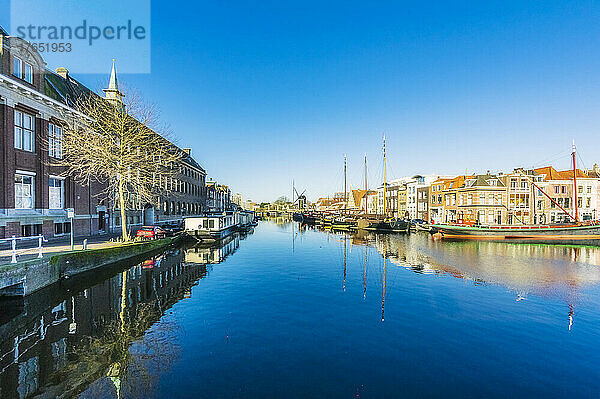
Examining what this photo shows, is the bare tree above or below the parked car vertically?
above

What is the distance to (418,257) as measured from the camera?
2880 centimetres

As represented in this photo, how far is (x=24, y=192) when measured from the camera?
2391 centimetres

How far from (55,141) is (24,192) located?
18.5ft

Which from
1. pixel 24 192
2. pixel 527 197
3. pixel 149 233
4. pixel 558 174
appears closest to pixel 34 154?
pixel 24 192

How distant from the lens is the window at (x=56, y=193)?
26781mm

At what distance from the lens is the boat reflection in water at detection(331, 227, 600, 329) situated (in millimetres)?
17219

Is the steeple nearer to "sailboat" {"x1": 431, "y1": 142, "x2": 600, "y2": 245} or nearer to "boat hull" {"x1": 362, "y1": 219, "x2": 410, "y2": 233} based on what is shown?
"boat hull" {"x1": 362, "y1": 219, "x2": 410, "y2": 233}

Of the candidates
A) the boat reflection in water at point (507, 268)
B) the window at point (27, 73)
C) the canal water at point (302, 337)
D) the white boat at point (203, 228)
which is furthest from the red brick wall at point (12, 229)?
the boat reflection in water at point (507, 268)

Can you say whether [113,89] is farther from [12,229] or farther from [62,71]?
[12,229]

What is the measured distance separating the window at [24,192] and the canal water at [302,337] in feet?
36.1

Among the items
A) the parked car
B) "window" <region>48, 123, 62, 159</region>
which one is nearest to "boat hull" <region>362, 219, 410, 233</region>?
the parked car

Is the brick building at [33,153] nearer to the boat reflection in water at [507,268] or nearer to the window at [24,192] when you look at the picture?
the window at [24,192]

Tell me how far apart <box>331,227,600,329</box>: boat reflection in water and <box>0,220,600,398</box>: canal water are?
10.0 inches

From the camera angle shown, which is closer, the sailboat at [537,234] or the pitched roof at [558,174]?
the sailboat at [537,234]
